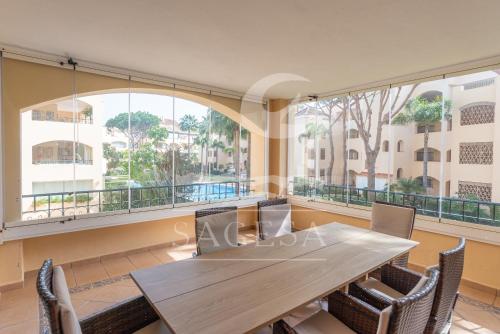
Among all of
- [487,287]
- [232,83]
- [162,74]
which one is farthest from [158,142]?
[487,287]

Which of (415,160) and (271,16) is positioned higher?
(271,16)

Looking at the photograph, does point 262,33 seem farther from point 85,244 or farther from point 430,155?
point 85,244

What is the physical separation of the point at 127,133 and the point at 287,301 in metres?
3.15

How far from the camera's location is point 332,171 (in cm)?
471

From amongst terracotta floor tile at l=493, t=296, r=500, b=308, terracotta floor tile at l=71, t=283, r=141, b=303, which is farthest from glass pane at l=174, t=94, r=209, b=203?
terracotta floor tile at l=493, t=296, r=500, b=308

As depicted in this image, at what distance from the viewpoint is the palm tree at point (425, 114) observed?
3371mm

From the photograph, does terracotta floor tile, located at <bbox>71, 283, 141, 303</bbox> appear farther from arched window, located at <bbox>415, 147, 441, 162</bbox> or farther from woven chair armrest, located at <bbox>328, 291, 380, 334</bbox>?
arched window, located at <bbox>415, 147, 441, 162</bbox>

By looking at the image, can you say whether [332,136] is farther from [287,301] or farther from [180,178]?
[287,301]

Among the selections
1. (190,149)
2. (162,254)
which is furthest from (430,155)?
(162,254)

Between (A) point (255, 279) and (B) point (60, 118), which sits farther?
(B) point (60, 118)

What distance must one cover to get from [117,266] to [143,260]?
0.32 m

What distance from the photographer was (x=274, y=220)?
2.94m

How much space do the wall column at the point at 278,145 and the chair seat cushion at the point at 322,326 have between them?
11.5 feet

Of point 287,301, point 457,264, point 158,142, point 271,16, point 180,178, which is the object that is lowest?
point 287,301
